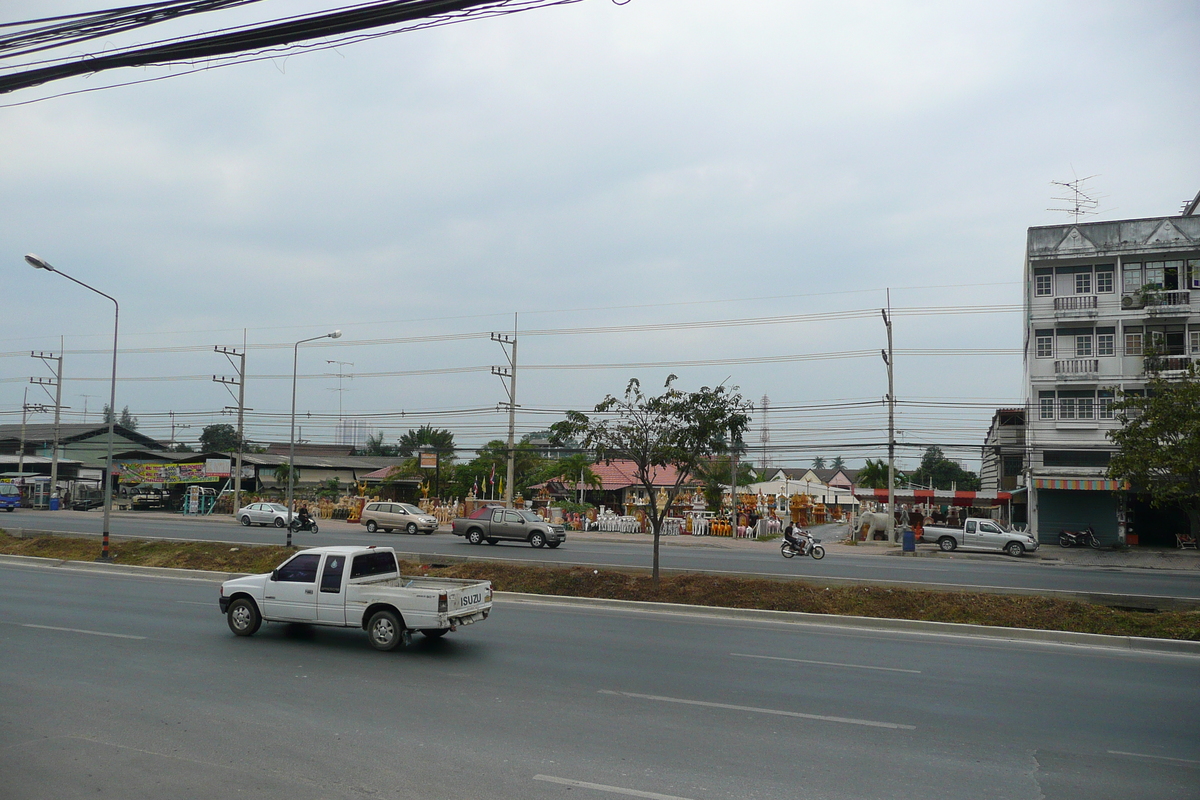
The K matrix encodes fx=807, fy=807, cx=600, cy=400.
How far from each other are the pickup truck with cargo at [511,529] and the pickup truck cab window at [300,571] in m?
22.0

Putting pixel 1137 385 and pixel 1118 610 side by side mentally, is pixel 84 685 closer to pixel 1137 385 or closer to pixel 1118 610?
pixel 1118 610

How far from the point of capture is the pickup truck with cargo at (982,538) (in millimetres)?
37531

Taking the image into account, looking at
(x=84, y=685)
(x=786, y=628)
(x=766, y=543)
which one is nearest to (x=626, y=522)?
(x=766, y=543)

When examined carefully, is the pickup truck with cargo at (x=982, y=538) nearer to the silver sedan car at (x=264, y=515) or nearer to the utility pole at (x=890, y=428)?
the utility pole at (x=890, y=428)

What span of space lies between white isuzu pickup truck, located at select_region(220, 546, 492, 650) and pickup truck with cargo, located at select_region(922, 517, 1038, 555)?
106ft

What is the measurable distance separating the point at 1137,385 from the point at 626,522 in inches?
1129

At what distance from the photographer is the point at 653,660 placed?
38.9 ft

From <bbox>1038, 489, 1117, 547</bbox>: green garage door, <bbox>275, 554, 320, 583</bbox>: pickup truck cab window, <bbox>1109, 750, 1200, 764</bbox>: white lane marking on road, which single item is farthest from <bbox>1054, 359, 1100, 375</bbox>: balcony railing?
<bbox>275, 554, 320, 583</bbox>: pickup truck cab window

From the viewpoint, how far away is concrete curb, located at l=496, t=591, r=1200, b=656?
546 inches

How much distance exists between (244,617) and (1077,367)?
147 ft

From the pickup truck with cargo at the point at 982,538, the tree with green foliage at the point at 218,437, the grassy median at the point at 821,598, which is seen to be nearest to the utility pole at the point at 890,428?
the pickup truck with cargo at the point at 982,538

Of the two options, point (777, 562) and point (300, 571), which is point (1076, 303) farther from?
point (300, 571)

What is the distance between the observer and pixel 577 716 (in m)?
8.71

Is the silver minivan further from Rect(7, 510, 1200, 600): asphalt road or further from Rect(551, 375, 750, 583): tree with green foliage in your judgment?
Rect(551, 375, 750, 583): tree with green foliage
